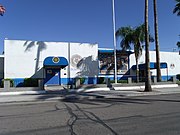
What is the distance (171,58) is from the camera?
1518 inches

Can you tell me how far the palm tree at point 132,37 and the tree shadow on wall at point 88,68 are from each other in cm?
490


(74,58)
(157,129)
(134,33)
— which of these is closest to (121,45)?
(134,33)

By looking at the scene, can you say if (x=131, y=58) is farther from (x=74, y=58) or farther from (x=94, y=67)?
(x=74, y=58)

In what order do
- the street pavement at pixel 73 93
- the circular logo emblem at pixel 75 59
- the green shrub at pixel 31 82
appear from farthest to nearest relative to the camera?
the circular logo emblem at pixel 75 59 → the green shrub at pixel 31 82 → the street pavement at pixel 73 93

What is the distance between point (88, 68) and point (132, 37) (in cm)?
757

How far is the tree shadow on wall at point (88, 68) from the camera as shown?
95.0ft

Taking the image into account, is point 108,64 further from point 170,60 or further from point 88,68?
point 170,60

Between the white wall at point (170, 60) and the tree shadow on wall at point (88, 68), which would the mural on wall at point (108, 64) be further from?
the white wall at point (170, 60)

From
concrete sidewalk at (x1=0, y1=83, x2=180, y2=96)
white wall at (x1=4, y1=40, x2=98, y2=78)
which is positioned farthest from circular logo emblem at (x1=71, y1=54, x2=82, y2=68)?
concrete sidewalk at (x1=0, y1=83, x2=180, y2=96)

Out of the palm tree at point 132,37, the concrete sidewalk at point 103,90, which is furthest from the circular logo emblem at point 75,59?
the palm tree at point 132,37

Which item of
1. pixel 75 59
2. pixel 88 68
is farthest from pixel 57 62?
pixel 88 68

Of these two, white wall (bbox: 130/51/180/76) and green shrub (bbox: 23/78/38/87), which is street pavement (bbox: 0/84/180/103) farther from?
white wall (bbox: 130/51/180/76)

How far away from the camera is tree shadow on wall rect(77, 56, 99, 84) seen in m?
29.0

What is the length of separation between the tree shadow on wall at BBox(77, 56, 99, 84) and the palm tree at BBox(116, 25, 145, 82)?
4.90m
